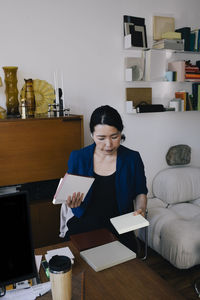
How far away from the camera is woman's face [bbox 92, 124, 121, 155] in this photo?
1979mm

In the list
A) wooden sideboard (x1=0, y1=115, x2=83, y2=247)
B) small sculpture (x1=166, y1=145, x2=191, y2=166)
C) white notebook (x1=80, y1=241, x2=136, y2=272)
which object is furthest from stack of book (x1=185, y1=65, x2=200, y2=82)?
white notebook (x1=80, y1=241, x2=136, y2=272)

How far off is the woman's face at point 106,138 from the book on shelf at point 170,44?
1.83 metres

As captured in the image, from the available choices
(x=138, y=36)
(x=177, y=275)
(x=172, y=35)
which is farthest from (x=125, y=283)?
(x=172, y=35)

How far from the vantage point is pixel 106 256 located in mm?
1346

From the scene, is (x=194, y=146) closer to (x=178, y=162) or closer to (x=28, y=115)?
(x=178, y=162)

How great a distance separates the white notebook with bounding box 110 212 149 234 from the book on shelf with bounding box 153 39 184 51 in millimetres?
2474

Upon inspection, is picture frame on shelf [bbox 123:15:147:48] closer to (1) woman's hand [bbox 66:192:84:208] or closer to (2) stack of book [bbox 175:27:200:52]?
(2) stack of book [bbox 175:27:200:52]

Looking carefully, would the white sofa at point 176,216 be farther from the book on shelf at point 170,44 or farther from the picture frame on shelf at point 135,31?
the picture frame on shelf at point 135,31

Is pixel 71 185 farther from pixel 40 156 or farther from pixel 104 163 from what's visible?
pixel 40 156

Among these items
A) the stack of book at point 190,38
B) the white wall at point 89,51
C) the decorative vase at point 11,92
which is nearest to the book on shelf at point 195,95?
the white wall at point 89,51

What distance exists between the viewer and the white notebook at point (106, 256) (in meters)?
1.28

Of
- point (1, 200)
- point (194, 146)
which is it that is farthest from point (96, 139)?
point (194, 146)

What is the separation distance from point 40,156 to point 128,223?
1338 millimetres

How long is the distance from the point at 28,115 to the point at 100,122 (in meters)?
0.95
